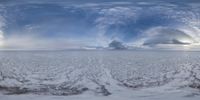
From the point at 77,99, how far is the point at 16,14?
1.33 m

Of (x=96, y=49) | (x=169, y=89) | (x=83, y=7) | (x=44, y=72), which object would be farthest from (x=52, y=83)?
(x=169, y=89)

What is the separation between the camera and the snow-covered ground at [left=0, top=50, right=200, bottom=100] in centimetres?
520

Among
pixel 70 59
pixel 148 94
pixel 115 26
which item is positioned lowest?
pixel 148 94

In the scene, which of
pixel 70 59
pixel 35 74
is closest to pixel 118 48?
pixel 70 59

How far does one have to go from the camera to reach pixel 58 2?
18.3 ft

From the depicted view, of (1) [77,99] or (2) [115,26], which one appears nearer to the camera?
(1) [77,99]

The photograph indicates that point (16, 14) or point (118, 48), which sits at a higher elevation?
point (16, 14)

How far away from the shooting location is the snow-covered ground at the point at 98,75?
5.20 meters

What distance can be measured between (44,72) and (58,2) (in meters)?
0.89

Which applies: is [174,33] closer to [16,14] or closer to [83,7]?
[83,7]

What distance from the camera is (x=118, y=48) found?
541cm

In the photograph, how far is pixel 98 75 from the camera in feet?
17.9

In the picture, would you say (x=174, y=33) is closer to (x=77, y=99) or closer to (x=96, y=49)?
(x=96, y=49)

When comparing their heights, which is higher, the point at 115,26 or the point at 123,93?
the point at 115,26
